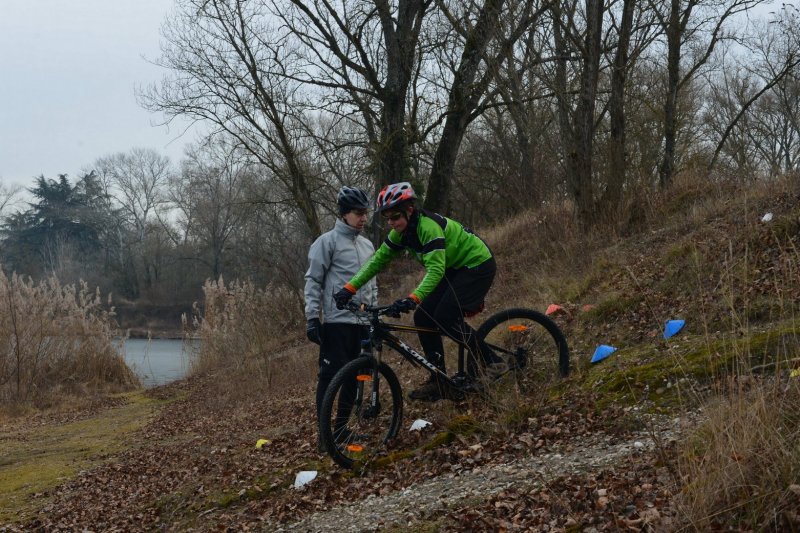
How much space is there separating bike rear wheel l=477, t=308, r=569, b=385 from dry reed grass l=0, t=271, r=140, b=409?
469 inches

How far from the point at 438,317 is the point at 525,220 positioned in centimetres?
1133

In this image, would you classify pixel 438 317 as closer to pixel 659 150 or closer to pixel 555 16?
pixel 555 16

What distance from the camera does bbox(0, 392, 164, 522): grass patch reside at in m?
8.35

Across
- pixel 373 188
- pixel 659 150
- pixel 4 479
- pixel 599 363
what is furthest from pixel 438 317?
pixel 373 188

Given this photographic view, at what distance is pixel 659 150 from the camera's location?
19344 mm

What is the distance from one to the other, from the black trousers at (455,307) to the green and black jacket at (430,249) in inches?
4.0

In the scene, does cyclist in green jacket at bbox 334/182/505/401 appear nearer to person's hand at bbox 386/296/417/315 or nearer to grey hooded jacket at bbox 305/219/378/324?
person's hand at bbox 386/296/417/315

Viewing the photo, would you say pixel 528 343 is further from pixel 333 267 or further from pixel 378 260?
pixel 333 267

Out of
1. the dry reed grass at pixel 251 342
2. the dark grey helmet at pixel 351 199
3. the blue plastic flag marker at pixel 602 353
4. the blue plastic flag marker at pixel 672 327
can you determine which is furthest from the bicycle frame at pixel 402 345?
the dry reed grass at pixel 251 342

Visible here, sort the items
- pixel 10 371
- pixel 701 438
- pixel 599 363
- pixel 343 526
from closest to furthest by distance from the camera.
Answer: pixel 701 438 → pixel 343 526 → pixel 599 363 → pixel 10 371

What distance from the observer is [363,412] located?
611cm

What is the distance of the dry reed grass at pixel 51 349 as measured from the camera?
51.3ft

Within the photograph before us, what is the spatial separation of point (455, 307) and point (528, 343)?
2.67 ft

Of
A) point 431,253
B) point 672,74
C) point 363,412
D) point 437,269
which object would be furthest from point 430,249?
point 672,74
